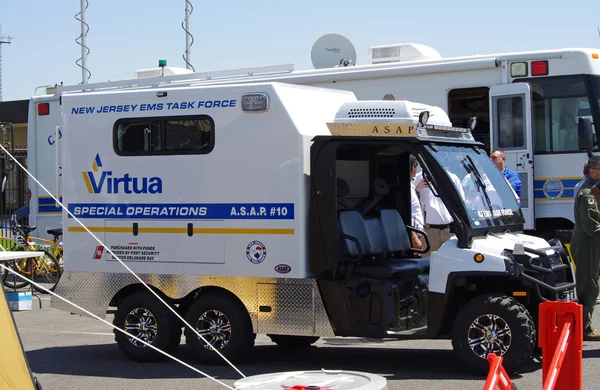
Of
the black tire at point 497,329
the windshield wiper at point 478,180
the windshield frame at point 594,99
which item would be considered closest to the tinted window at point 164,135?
the windshield wiper at point 478,180

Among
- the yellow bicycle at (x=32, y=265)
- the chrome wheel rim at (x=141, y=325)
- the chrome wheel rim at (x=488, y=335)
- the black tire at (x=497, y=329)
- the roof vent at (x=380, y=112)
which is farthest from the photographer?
the yellow bicycle at (x=32, y=265)

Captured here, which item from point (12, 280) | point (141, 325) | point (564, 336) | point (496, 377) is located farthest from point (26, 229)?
point (496, 377)

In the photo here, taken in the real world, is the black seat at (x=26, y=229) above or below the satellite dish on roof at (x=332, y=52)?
below

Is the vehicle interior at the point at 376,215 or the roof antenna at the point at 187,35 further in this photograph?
the roof antenna at the point at 187,35

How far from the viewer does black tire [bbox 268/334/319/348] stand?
1010cm

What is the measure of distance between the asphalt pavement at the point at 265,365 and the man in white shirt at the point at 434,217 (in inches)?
43.8

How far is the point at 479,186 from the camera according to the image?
875 cm

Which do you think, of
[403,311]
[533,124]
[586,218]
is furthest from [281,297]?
[533,124]

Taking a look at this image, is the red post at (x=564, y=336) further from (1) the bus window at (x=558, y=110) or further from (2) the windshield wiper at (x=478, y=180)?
(1) the bus window at (x=558, y=110)

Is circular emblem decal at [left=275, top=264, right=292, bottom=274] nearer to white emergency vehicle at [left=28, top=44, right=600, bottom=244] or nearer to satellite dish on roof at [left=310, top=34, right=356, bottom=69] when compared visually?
white emergency vehicle at [left=28, top=44, right=600, bottom=244]

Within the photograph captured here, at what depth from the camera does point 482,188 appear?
8766 millimetres

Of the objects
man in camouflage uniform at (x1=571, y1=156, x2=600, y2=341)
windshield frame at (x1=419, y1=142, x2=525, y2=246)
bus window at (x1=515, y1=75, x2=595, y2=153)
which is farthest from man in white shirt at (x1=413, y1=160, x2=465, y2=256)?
bus window at (x1=515, y1=75, x2=595, y2=153)

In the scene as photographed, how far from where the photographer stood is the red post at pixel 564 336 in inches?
241

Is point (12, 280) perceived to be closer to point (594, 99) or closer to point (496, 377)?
point (594, 99)
